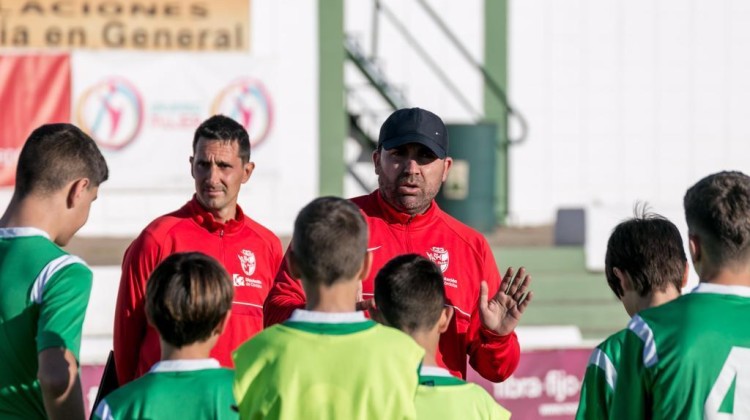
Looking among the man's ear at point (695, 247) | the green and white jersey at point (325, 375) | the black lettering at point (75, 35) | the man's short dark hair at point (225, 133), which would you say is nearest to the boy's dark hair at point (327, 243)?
the green and white jersey at point (325, 375)

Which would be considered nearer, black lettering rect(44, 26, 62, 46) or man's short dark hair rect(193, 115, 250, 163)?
man's short dark hair rect(193, 115, 250, 163)

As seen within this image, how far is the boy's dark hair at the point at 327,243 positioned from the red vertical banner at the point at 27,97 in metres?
11.3

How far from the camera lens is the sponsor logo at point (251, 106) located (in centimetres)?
1484

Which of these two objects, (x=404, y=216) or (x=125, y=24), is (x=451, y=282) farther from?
(x=125, y=24)

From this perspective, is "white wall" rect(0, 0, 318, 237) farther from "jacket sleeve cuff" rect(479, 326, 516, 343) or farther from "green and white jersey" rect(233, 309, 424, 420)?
"green and white jersey" rect(233, 309, 424, 420)

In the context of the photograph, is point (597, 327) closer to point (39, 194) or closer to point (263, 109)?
point (263, 109)

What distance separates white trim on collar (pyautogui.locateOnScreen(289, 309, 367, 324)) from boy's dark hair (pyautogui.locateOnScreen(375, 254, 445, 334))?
0.96 ft

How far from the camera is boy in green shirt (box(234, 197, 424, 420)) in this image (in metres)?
3.31

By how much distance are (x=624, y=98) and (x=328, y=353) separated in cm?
1645

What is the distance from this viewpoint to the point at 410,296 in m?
3.74

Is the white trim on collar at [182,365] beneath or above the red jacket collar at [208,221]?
beneath

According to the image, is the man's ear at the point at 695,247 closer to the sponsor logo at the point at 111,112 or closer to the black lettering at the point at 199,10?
the sponsor logo at the point at 111,112

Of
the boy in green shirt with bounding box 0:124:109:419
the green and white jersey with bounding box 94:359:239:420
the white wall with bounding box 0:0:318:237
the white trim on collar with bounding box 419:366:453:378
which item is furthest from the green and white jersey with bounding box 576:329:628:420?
the white wall with bounding box 0:0:318:237

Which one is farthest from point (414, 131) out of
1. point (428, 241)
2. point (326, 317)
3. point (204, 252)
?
point (326, 317)
